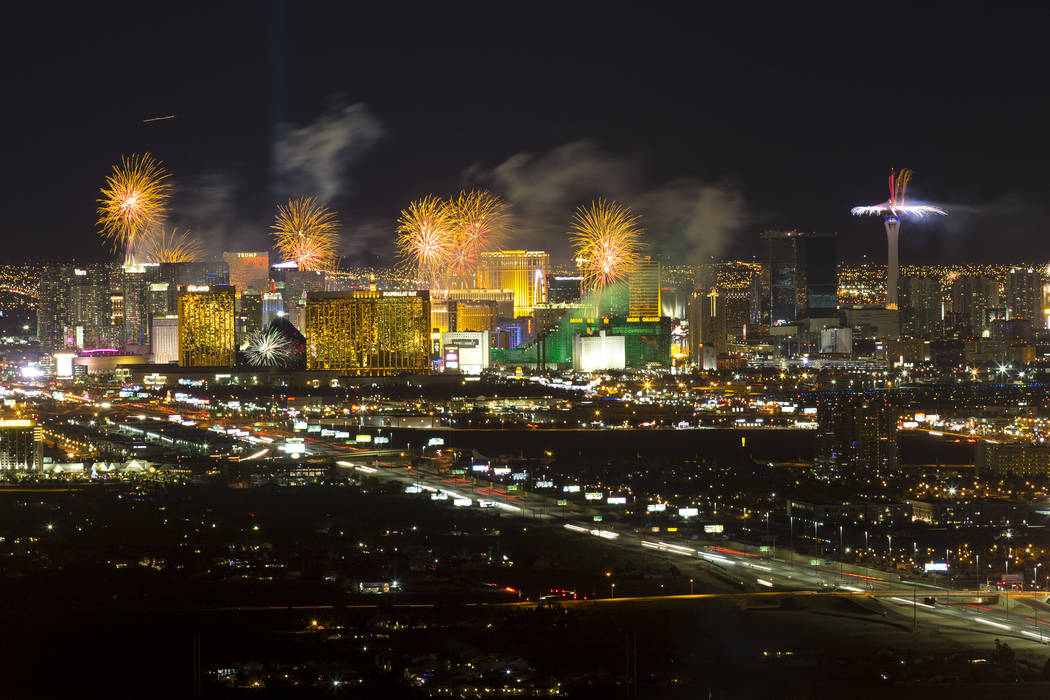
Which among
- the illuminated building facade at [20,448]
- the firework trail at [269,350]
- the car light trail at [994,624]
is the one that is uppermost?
the firework trail at [269,350]

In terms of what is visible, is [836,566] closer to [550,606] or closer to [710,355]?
[550,606]

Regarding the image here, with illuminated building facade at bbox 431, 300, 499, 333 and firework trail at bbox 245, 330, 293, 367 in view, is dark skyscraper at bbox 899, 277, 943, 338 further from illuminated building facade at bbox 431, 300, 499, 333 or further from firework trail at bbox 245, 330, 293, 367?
firework trail at bbox 245, 330, 293, 367

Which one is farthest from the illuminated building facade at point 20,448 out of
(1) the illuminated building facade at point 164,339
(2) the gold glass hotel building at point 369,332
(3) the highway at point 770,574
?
(1) the illuminated building facade at point 164,339

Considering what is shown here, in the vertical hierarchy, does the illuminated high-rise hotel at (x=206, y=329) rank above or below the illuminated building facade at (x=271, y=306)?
below

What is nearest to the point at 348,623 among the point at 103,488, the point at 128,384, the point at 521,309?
the point at 103,488

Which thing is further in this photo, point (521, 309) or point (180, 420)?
point (521, 309)

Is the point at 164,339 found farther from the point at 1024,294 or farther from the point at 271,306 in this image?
the point at 1024,294

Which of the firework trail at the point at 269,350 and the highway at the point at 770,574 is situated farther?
the firework trail at the point at 269,350

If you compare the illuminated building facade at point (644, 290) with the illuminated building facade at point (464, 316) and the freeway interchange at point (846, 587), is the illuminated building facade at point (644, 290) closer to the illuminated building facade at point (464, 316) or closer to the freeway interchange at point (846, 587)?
the illuminated building facade at point (464, 316)

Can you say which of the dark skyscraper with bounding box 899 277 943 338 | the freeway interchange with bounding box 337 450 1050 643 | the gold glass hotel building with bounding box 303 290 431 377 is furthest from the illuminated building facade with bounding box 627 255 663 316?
the freeway interchange with bounding box 337 450 1050 643
